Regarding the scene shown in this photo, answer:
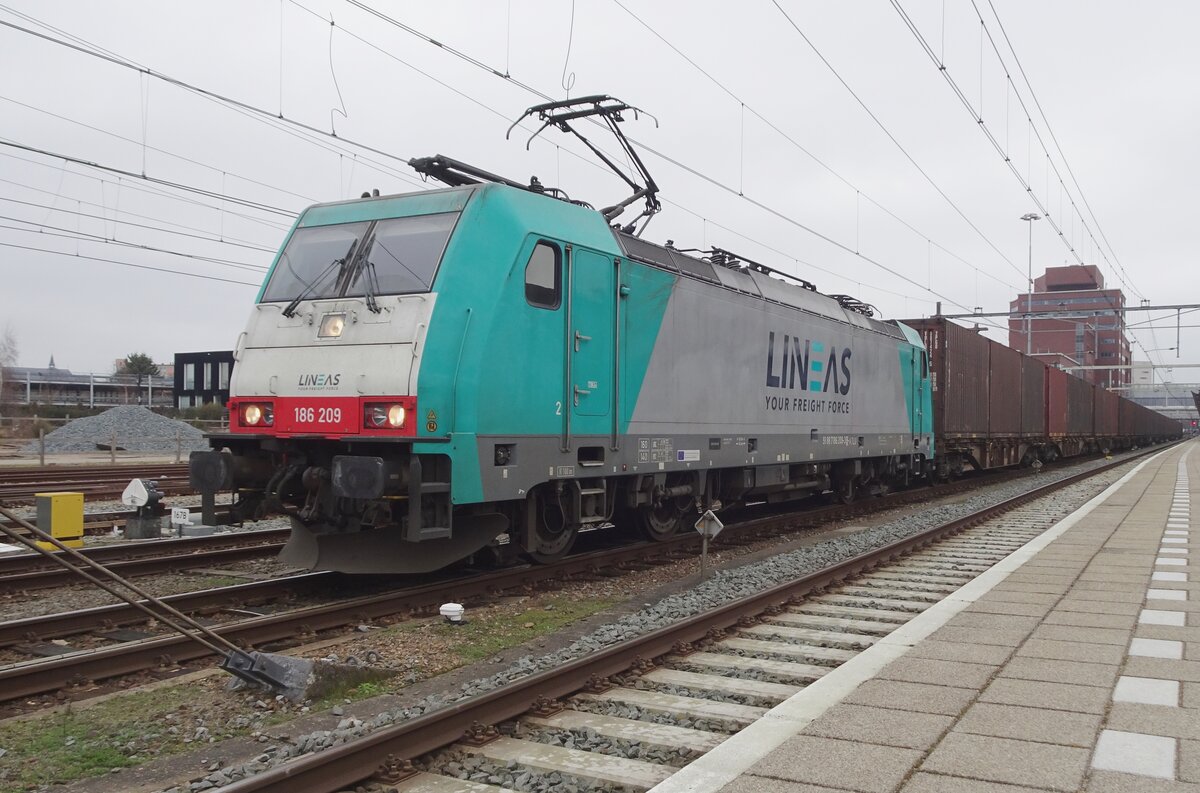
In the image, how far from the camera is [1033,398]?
103 feet

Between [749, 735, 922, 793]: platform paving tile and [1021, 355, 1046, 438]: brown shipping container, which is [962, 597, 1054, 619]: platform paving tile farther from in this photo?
[1021, 355, 1046, 438]: brown shipping container

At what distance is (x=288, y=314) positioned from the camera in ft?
28.1

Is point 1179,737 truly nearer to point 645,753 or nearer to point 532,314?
point 645,753

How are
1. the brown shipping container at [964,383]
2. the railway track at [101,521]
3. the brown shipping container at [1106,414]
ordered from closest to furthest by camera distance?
the railway track at [101,521], the brown shipping container at [964,383], the brown shipping container at [1106,414]

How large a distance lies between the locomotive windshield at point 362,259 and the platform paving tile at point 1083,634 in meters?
5.36

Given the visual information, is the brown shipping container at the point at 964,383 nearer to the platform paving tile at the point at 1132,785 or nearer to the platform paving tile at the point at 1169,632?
the platform paving tile at the point at 1169,632

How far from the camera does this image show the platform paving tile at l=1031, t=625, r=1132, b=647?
21.2 feet

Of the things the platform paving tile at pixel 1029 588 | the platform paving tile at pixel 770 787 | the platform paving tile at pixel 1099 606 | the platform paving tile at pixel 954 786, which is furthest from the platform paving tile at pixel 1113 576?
the platform paving tile at pixel 770 787

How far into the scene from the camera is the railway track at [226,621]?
5.77 meters

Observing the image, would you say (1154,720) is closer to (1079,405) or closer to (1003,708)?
(1003,708)

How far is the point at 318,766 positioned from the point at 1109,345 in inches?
4840

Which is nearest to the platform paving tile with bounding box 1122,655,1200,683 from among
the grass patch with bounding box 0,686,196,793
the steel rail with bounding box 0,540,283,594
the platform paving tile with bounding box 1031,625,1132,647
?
the platform paving tile with bounding box 1031,625,1132,647

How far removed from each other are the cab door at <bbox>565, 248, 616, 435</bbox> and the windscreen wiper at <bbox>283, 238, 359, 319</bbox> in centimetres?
202

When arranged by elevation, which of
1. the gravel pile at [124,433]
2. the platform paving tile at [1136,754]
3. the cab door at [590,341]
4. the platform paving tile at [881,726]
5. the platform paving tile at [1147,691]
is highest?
the cab door at [590,341]
